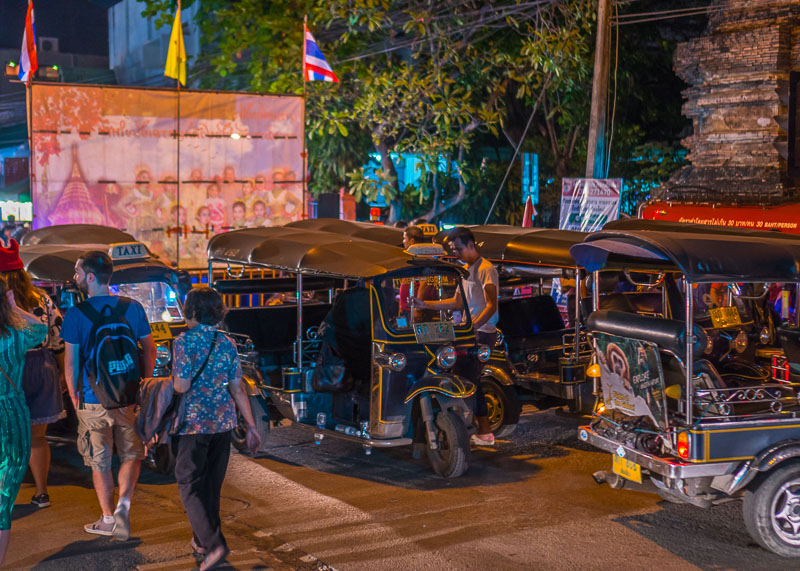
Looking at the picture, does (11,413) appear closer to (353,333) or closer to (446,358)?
(446,358)

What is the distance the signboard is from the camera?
585 inches

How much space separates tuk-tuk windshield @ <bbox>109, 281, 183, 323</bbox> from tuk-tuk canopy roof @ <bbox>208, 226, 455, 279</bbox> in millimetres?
917

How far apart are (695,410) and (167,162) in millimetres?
9295

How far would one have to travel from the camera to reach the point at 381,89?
68.1 ft

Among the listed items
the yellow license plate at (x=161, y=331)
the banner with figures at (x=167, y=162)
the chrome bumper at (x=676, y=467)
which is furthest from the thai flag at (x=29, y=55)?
the chrome bumper at (x=676, y=467)

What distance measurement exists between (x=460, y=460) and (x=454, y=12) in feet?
44.9

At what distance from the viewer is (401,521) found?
7004 mm

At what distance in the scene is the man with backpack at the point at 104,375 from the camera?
6270mm

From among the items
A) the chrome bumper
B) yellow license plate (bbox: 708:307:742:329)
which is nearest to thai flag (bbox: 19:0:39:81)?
yellow license plate (bbox: 708:307:742:329)

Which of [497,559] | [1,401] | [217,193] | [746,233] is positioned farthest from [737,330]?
[217,193]

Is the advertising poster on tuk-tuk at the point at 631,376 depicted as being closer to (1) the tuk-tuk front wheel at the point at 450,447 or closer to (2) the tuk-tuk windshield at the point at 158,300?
(1) the tuk-tuk front wheel at the point at 450,447

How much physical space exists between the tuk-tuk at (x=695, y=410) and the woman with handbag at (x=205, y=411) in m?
2.63

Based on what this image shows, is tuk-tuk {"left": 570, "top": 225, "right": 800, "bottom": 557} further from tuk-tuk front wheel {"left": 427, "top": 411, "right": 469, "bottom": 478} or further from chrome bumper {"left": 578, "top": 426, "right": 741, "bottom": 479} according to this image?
tuk-tuk front wheel {"left": 427, "top": 411, "right": 469, "bottom": 478}

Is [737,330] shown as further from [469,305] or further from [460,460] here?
[460,460]
